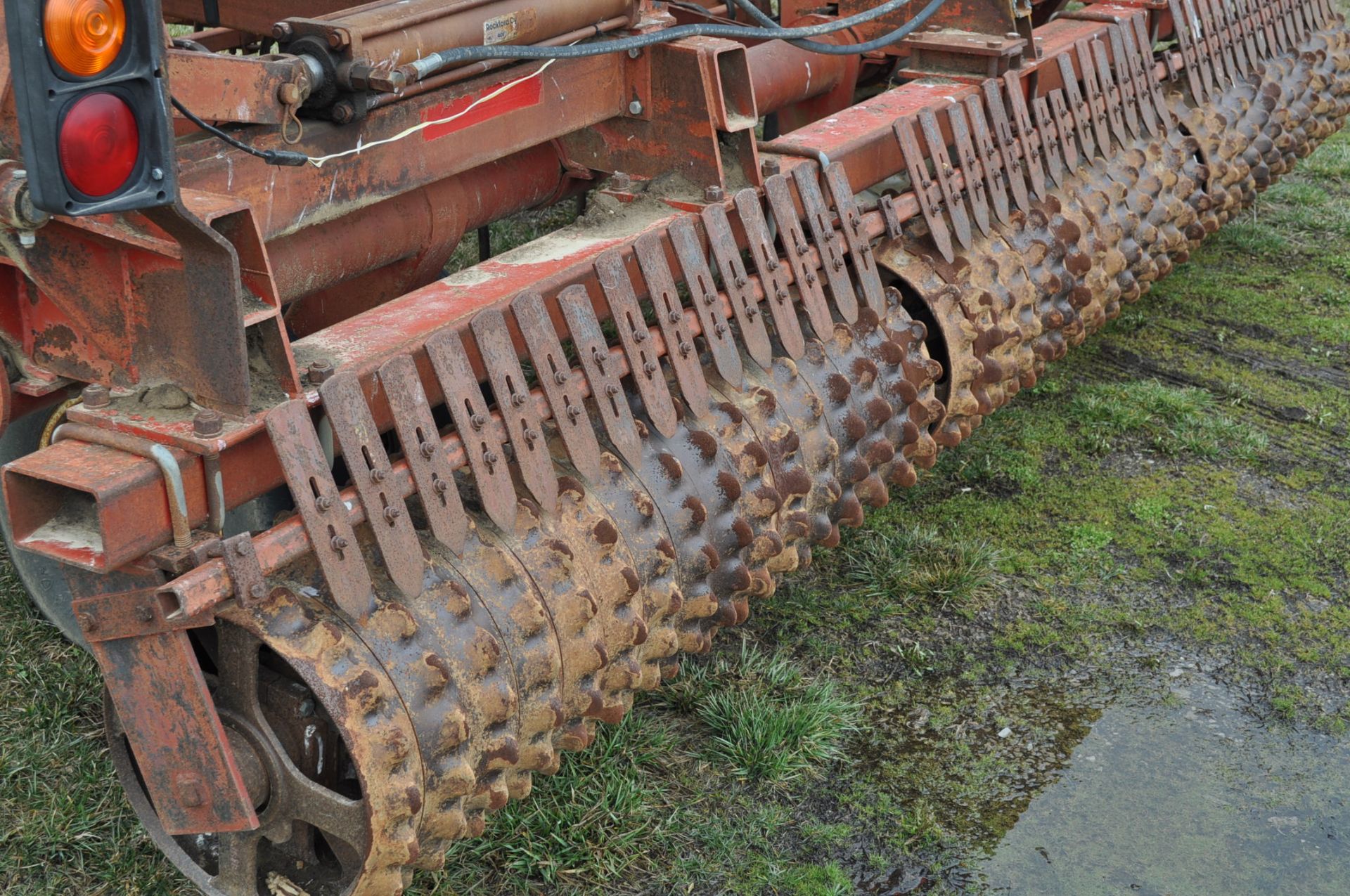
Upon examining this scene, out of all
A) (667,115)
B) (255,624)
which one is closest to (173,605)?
(255,624)

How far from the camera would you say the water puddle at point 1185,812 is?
2.87 m

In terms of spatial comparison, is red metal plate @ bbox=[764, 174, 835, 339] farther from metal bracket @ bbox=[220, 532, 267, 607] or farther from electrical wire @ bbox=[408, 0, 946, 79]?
metal bracket @ bbox=[220, 532, 267, 607]

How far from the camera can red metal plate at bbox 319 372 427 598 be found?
7.32 feet

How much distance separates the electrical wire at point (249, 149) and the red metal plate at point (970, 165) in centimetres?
196

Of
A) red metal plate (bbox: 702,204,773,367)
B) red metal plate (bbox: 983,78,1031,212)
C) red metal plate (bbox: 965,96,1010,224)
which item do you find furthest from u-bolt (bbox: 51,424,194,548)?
red metal plate (bbox: 983,78,1031,212)

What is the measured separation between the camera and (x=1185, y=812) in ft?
10.0

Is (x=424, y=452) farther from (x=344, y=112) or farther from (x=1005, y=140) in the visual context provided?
(x=1005, y=140)

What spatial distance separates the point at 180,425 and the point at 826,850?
1626 millimetres

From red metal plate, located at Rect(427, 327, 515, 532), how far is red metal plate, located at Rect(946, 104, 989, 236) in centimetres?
180

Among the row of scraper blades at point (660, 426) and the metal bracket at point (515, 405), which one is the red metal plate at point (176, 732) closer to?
the row of scraper blades at point (660, 426)

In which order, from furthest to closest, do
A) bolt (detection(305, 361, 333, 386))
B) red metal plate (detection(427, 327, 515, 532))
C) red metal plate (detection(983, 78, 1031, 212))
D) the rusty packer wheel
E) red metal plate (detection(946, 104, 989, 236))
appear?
red metal plate (detection(983, 78, 1031, 212)) → red metal plate (detection(946, 104, 989, 236)) → red metal plate (detection(427, 327, 515, 532)) → bolt (detection(305, 361, 333, 386)) → the rusty packer wheel

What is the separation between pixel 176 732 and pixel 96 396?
552 mm

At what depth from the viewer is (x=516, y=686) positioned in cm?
245

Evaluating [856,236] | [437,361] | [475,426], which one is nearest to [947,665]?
[856,236]
